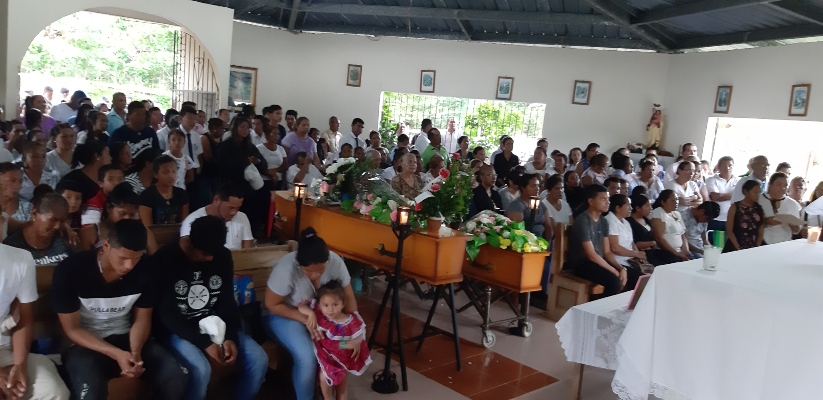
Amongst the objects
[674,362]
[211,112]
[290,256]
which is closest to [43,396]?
[290,256]

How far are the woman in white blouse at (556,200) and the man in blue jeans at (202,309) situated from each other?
3.63 m

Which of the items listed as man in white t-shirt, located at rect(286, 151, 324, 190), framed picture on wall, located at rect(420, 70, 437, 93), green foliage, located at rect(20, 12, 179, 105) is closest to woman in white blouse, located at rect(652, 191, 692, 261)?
man in white t-shirt, located at rect(286, 151, 324, 190)

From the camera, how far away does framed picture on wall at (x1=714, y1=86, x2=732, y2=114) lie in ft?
34.8

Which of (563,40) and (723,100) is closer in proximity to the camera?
(723,100)

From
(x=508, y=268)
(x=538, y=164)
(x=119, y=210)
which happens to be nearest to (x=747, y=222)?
(x=538, y=164)

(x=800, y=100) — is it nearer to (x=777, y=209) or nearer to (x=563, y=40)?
(x=777, y=209)

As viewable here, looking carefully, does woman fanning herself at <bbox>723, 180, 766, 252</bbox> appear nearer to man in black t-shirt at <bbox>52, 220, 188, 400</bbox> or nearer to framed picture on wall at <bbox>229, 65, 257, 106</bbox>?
man in black t-shirt at <bbox>52, 220, 188, 400</bbox>

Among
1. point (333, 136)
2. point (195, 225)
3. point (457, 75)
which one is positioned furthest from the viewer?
point (457, 75)

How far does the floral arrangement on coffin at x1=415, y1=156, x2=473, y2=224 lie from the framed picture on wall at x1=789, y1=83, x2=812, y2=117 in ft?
22.7

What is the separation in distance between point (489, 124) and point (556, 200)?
6846 mm

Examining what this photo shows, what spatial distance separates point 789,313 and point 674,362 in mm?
604

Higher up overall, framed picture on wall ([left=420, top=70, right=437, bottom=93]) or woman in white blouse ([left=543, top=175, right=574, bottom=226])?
framed picture on wall ([left=420, top=70, right=437, bottom=93])

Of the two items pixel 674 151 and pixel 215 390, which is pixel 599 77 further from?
pixel 215 390

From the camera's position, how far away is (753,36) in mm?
9680
